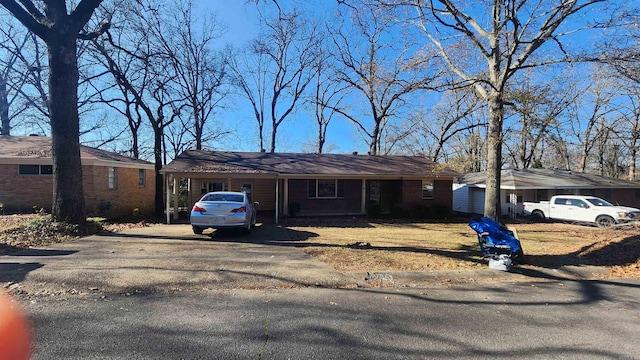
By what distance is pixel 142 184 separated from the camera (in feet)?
72.6

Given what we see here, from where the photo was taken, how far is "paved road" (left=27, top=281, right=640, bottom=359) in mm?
3291

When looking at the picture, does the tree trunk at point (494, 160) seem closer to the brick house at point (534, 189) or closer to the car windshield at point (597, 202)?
the car windshield at point (597, 202)

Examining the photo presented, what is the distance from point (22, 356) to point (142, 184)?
2125 centimetres

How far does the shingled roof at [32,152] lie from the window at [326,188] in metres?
11.0

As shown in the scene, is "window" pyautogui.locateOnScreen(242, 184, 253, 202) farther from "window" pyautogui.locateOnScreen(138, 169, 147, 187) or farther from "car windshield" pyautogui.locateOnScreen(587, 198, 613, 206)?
"car windshield" pyautogui.locateOnScreen(587, 198, 613, 206)

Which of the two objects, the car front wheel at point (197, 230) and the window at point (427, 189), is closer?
the car front wheel at point (197, 230)

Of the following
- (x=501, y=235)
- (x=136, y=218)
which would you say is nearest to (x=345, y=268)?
(x=501, y=235)

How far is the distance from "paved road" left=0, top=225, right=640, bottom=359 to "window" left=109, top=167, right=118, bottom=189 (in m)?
12.3

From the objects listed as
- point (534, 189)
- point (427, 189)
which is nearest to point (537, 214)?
point (534, 189)

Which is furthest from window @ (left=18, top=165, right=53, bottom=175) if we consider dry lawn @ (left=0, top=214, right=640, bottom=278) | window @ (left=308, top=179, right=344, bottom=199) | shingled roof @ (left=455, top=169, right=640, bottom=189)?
shingled roof @ (left=455, top=169, right=640, bottom=189)

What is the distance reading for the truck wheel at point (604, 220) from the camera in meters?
16.1

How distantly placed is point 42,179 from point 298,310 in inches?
715

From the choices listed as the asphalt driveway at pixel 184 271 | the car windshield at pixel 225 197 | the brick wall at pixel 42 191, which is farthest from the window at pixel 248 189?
the asphalt driveway at pixel 184 271

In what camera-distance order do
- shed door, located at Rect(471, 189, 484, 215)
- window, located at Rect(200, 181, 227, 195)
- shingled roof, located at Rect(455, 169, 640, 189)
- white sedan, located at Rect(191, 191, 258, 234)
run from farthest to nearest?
shed door, located at Rect(471, 189, 484, 215) → shingled roof, located at Rect(455, 169, 640, 189) → window, located at Rect(200, 181, 227, 195) → white sedan, located at Rect(191, 191, 258, 234)
